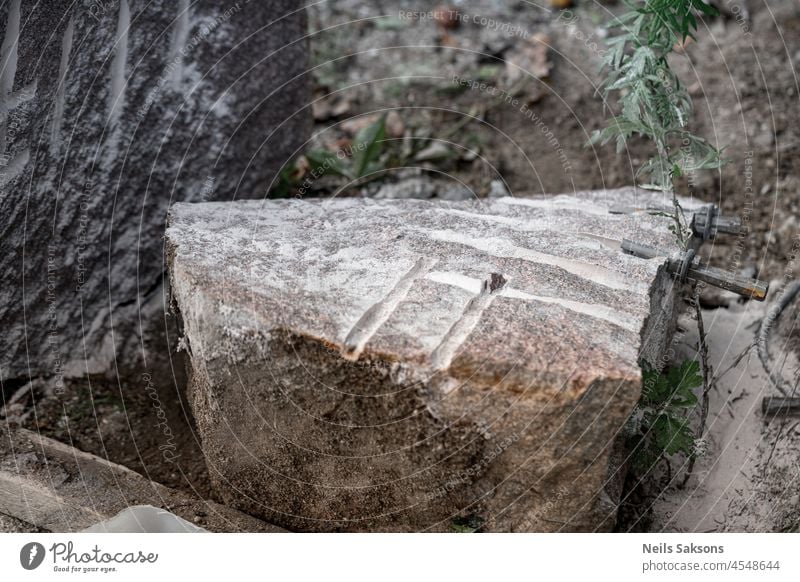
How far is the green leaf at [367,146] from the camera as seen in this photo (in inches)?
97.7

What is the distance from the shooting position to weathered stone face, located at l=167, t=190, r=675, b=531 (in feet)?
4.15

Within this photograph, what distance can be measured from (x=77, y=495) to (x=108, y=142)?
31.6 inches

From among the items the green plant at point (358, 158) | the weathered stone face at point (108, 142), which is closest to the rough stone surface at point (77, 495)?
the weathered stone face at point (108, 142)

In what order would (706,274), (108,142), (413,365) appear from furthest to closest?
(108,142)
(706,274)
(413,365)

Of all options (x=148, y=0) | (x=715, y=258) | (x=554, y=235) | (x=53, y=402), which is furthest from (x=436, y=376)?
(x=715, y=258)

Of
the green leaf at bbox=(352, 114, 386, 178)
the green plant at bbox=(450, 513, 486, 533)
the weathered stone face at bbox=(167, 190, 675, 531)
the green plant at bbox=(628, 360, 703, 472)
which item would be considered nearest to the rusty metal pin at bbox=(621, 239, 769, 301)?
the weathered stone face at bbox=(167, 190, 675, 531)

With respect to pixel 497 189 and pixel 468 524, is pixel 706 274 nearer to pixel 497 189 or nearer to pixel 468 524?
pixel 468 524

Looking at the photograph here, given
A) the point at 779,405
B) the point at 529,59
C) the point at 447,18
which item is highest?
the point at 447,18

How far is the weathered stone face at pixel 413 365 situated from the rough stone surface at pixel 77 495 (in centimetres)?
6

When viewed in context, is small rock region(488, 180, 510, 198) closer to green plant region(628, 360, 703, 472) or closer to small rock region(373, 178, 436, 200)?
small rock region(373, 178, 436, 200)

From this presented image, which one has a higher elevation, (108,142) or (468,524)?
(108,142)

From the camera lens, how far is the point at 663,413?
1.48m

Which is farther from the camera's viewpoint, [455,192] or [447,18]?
[447,18]

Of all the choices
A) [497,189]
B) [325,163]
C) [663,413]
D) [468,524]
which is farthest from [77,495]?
[497,189]
